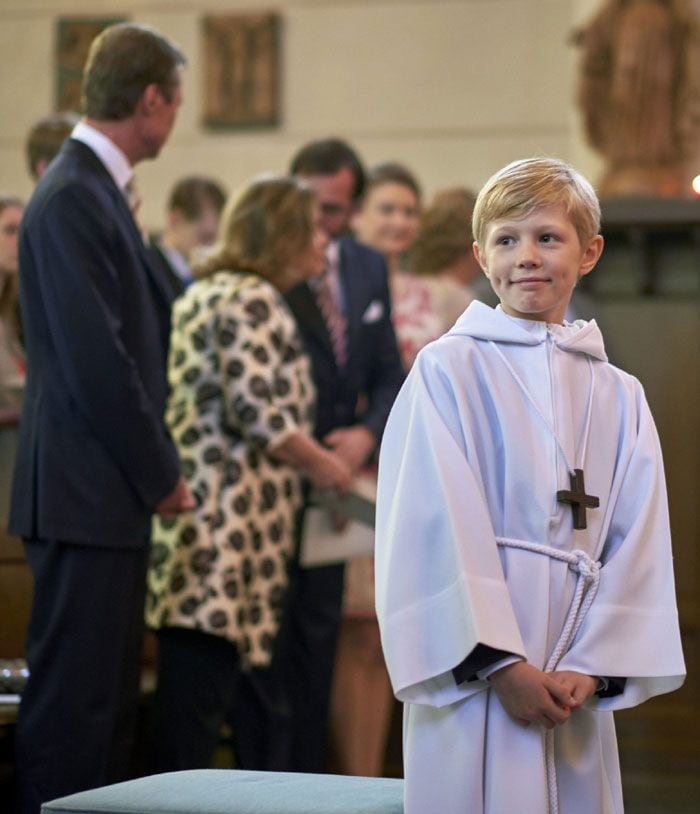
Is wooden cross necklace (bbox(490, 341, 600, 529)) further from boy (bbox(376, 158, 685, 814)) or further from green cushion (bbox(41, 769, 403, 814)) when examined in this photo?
green cushion (bbox(41, 769, 403, 814))

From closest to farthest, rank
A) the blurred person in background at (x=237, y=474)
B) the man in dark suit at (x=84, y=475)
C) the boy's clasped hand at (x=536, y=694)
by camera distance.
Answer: the boy's clasped hand at (x=536, y=694)
the man in dark suit at (x=84, y=475)
the blurred person in background at (x=237, y=474)

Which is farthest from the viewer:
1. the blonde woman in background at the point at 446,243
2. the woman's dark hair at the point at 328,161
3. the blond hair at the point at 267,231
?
the blonde woman in background at the point at 446,243

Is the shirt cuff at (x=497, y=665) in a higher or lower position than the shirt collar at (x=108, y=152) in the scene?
lower

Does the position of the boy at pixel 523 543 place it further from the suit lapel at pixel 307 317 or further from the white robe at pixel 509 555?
the suit lapel at pixel 307 317

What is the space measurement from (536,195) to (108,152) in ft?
4.79

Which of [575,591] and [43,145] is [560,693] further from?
[43,145]

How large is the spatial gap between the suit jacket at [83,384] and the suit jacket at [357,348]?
1.07 metres

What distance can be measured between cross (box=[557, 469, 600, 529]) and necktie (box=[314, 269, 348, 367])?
87.4 inches

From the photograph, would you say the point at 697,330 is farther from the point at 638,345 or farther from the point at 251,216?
the point at 251,216

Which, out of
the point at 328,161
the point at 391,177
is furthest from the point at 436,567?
the point at 391,177

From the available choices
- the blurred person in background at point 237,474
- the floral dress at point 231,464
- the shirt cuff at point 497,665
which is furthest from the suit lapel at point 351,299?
the shirt cuff at point 497,665

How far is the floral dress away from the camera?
13.1ft

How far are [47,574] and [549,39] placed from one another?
6718 mm

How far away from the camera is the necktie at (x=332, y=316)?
15.2 ft
